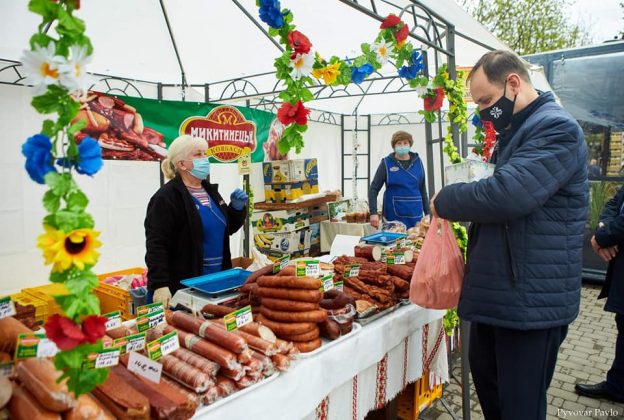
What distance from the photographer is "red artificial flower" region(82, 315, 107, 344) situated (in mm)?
1173

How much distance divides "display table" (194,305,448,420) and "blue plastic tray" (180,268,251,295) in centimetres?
84

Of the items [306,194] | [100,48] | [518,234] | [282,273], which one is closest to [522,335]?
[518,234]

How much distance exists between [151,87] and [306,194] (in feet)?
11.7

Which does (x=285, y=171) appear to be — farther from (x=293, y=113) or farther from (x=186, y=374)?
(x=186, y=374)

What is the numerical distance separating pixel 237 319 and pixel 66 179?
1.02 m

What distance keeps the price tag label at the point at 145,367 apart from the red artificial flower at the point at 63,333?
434 mm

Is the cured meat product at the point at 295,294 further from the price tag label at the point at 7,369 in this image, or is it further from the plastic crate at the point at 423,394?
the plastic crate at the point at 423,394

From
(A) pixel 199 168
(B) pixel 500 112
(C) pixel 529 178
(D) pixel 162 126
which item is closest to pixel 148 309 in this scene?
(A) pixel 199 168

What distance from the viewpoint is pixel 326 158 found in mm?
11492

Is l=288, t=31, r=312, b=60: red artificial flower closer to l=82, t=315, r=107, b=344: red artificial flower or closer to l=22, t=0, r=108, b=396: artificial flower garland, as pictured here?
l=22, t=0, r=108, b=396: artificial flower garland

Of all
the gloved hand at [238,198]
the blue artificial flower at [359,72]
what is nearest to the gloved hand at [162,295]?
the gloved hand at [238,198]

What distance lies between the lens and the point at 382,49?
310 centimetres

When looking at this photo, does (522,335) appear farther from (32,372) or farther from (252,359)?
(32,372)

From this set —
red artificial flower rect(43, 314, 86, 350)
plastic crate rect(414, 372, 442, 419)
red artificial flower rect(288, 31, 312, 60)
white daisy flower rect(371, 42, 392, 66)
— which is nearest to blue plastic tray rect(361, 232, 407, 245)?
plastic crate rect(414, 372, 442, 419)
